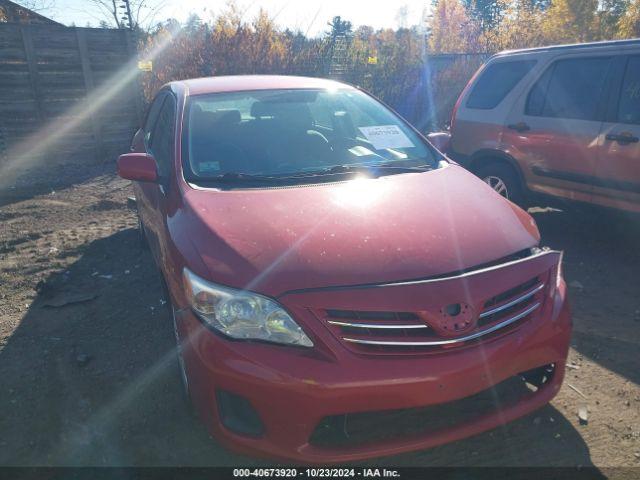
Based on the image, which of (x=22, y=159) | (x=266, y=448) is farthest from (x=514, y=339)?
(x=22, y=159)

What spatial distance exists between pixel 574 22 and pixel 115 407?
27.8 metres

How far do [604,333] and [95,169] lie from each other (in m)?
8.33

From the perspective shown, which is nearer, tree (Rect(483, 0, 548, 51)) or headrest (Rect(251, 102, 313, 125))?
headrest (Rect(251, 102, 313, 125))

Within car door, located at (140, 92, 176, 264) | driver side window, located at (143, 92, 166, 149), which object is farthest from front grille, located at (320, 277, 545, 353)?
driver side window, located at (143, 92, 166, 149)

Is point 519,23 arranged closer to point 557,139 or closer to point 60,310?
point 557,139

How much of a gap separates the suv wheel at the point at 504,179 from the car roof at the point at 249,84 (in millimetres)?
2213

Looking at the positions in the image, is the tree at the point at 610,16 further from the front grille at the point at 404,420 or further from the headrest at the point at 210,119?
the front grille at the point at 404,420

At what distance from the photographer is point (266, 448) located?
1.87 metres

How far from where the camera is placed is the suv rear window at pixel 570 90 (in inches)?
171

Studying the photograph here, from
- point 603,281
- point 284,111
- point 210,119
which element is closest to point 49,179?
point 210,119

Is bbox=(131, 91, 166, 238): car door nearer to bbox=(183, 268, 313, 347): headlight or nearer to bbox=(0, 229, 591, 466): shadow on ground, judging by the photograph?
bbox=(0, 229, 591, 466): shadow on ground

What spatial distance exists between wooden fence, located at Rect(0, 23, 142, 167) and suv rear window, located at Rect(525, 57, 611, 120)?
7.47m

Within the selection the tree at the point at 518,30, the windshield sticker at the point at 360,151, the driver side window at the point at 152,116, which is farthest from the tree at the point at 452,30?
the windshield sticker at the point at 360,151

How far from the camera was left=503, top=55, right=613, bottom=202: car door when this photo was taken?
4.34 metres
